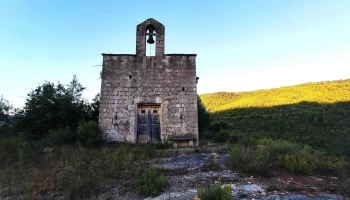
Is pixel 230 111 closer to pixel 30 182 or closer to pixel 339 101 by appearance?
pixel 339 101

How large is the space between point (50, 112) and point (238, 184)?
409 inches

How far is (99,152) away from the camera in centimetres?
973

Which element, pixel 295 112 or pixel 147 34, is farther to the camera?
pixel 295 112

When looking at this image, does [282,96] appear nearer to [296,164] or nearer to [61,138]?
[296,164]

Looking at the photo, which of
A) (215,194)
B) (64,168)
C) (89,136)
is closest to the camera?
(215,194)

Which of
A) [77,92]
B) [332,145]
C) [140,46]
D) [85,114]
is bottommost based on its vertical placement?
[332,145]

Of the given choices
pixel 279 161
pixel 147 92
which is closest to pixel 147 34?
pixel 147 92

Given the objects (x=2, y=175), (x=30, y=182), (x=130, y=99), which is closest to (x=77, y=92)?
(x=130, y=99)

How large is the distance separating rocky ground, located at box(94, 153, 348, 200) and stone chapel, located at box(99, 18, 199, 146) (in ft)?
13.6

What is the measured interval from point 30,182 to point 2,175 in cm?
170

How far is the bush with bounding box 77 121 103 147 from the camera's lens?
428 inches

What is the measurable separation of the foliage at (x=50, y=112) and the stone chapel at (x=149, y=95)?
2.15m

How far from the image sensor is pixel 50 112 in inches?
512

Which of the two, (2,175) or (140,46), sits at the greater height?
(140,46)
